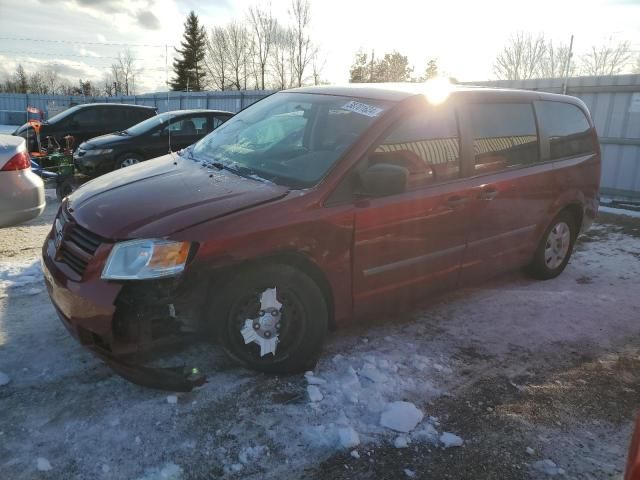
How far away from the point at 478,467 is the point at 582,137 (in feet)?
12.7

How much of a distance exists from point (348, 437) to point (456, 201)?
1.92 metres

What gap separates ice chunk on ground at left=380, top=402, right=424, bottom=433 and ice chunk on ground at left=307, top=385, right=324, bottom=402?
37cm

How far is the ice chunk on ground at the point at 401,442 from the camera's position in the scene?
2.61 meters

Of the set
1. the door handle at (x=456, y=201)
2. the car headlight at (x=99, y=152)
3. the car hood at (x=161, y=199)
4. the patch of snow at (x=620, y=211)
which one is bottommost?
the patch of snow at (x=620, y=211)

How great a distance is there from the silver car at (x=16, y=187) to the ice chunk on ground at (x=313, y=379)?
319cm

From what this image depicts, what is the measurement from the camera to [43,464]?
2.39 meters

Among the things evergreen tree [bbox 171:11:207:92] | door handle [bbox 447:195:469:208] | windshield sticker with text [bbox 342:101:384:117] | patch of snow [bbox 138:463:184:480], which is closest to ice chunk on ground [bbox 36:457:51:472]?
patch of snow [bbox 138:463:184:480]

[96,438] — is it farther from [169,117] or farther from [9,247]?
[169,117]

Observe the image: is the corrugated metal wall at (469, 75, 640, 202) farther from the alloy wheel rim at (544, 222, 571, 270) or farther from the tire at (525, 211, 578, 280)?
the alloy wheel rim at (544, 222, 571, 270)

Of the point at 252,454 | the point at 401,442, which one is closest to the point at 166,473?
the point at 252,454

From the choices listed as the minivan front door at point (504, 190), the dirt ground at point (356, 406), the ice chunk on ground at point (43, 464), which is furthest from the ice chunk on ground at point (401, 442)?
the minivan front door at point (504, 190)

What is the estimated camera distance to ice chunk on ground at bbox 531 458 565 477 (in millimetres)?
2482

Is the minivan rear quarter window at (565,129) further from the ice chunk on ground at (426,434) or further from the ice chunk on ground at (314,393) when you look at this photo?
the ice chunk on ground at (314,393)

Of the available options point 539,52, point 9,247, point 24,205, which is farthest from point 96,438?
point 539,52
